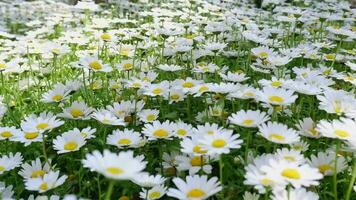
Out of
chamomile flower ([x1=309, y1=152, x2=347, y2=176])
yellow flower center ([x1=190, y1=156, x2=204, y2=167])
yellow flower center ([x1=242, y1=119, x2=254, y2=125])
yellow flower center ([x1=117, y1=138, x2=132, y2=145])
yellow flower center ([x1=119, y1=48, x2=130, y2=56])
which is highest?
yellow flower center ([x1=242, y1=119, x2=254, y2=125])

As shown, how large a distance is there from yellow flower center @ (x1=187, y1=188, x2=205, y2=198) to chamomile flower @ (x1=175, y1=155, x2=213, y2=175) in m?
0.17

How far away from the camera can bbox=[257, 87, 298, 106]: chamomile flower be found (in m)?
1.66

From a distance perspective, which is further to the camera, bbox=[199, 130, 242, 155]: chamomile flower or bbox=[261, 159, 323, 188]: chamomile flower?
bbox=[199, 130, 242, 155]: chamomile flower

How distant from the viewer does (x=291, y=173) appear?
122 cm

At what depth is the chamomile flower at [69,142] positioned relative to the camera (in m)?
1.75

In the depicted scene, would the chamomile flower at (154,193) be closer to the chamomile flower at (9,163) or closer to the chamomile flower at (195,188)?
the chamomile flower at (195,188)

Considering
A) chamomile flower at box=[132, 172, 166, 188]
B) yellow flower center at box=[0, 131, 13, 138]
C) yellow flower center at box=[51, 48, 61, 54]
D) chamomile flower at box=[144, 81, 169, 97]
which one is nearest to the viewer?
chamomile flower at box=[132, 172, 166, 188]

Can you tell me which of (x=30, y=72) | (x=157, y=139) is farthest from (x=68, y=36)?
(x=157, y=139)

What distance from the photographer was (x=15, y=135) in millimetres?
1828

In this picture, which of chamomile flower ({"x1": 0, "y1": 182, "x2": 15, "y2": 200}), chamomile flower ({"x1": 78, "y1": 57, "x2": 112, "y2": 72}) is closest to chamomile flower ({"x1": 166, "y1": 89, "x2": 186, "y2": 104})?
chamomile flower ({"x1": 78, "y1": 57, "x2": 112, "y2": 72})

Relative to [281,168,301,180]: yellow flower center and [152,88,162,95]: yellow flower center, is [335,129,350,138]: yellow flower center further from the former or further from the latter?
[152,88,162,95]: yellow flower center

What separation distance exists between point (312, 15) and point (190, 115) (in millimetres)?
2629

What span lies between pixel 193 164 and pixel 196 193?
0.88 ft

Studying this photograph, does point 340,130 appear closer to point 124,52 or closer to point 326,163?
point 326,163
